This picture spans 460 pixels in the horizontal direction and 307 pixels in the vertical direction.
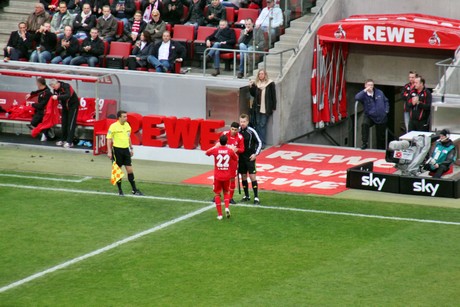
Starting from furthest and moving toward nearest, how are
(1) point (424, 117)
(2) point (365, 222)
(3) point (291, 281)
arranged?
(1) point (424, 117), (2) point (365, 222), (3) point (291, 281)

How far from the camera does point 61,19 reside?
31.4 metres

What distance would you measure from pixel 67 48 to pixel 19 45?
1610 mm

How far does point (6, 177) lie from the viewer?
2467 cm

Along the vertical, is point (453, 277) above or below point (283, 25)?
below

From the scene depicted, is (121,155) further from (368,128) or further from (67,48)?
(67,48)

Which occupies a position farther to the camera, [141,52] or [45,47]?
[45,47]

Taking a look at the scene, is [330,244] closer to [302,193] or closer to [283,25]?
[302,193]

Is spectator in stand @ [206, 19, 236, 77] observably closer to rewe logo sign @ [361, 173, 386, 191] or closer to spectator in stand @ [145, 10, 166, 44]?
spectator in stand @ [145, 10, 166, 44]

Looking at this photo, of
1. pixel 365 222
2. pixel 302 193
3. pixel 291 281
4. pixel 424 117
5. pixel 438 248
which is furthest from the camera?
pixel 424 117

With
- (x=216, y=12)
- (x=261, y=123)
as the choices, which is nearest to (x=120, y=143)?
(x=261, y=123)

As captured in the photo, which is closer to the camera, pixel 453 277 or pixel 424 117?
pixel 453 277

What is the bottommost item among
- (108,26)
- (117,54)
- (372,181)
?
(372,181)

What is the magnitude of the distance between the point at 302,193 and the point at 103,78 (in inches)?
290

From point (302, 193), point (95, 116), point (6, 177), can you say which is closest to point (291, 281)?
point (302, 193)
